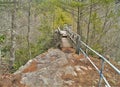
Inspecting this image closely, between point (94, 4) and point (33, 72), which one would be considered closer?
point (33, 72)

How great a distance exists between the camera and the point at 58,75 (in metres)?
5.82

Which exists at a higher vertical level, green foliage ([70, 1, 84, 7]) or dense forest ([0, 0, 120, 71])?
green foliage ([70, 1, 84, 7])

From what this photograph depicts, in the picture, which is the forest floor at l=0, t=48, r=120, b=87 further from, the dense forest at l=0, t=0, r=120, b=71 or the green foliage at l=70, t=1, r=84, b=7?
the green foliage at l=70, t=1, r=84, b=7

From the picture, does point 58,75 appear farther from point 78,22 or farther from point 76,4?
point 78,22

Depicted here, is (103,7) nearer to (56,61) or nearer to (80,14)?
(80,14)

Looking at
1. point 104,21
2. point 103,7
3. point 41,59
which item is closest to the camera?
point 41,59

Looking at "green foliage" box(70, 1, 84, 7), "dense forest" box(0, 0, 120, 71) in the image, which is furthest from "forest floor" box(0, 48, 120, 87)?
"green foliage" box(70, 1, 84, 7)

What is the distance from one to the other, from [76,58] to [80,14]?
25.0 ft

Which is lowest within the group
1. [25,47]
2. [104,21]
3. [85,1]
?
[25,47]

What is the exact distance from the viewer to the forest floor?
547cm

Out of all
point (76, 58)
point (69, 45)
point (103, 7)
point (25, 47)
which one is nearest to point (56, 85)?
point (76, 58)

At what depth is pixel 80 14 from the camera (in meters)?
14.4

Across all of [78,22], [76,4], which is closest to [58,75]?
[76,4]

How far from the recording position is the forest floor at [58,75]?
5.47 metres
